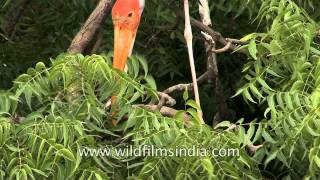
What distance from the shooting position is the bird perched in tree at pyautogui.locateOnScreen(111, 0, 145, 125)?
7.94ft

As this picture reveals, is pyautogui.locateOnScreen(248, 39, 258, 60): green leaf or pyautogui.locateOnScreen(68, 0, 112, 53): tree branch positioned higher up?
pyautogui.locateOnScreen(68, 0, 112, 53): tree branch

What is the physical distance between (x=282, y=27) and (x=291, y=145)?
1.53 ft

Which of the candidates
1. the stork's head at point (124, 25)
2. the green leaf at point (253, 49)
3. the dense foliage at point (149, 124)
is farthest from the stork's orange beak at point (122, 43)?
the green leaf at point (253, 49)

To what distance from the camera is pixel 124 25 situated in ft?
8.04

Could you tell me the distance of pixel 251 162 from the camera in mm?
2082

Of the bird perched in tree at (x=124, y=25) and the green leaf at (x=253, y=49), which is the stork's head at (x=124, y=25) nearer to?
the bird perched in tree at (x=124, y=25)

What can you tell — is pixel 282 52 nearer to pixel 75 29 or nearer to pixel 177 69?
pixel 177 69

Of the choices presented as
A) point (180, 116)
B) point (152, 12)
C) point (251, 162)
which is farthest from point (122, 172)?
point (152, 12)

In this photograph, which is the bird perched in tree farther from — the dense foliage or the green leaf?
the green leaf

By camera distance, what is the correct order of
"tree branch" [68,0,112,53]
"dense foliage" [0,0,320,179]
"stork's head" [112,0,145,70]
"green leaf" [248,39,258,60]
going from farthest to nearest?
"tree branch" [68,0,112,53]
"stork's head" [112,0,145,70]
"green leaf" [248,39,258,60]
"dense foliage" [0,0,320,179]

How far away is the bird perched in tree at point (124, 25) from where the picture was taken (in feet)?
7.94

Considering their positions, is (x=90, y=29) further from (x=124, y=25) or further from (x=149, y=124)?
(x=149, y=124)

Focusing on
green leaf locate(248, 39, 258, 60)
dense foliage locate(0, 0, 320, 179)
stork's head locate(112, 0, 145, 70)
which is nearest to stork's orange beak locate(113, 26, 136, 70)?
stork's head locate(112, 0, 145, 70)

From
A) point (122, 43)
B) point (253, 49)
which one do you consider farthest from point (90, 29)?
point (253, 49)
